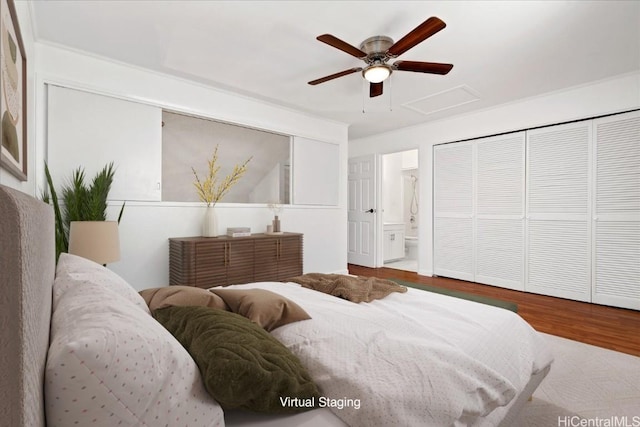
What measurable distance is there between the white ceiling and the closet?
2.42ft

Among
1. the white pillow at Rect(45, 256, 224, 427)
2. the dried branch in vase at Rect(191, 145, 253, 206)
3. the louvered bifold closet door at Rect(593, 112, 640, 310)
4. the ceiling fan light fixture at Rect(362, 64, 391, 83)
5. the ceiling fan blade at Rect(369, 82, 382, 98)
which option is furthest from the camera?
the dried branch in vase at Rect(191, 145, 253, 206)

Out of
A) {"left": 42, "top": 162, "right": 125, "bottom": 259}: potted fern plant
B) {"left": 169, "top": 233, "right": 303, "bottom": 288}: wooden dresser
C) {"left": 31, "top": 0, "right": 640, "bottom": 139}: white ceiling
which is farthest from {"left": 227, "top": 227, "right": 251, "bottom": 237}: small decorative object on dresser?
{"left": 31, "top": 0, "right": 640, "bottom": 139}: white ceiling

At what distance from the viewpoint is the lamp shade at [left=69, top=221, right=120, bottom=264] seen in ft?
7.02

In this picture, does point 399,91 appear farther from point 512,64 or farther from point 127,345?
point 127,345

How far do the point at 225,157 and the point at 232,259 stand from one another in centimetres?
134

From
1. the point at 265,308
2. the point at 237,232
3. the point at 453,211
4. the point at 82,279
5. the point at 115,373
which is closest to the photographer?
the point at 115,373

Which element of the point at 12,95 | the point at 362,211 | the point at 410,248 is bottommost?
the point at 410,248

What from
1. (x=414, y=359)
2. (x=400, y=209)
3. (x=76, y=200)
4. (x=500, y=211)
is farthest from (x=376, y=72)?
(x=400, y=209)

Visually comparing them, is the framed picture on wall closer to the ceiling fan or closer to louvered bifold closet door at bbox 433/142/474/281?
the ceiling fan

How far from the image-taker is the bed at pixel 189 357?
419mm

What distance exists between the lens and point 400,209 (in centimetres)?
783

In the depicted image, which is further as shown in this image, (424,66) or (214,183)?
(214,183)

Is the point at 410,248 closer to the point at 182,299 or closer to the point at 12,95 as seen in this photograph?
the point at 182,299

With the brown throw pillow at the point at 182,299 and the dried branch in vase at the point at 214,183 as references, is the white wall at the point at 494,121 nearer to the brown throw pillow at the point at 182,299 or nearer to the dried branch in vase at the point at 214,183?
the dried branch in vase at the point at 214,183
